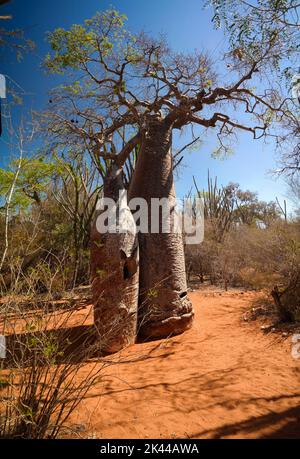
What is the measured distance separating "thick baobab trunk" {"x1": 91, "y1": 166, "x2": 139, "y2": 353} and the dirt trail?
289mm

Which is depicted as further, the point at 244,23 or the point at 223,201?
the point at 223,201

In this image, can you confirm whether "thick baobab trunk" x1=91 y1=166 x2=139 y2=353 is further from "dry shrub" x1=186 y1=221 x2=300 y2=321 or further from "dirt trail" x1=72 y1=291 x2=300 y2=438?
"dry shrub" x1=186 y1=221 x2=300 y2=321

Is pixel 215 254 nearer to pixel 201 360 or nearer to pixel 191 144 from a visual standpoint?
pixel 191 144

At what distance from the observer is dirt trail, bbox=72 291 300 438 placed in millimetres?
1954

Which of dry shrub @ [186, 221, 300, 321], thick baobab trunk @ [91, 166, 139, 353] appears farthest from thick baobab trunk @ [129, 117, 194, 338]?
dry shrub @ [186, 221, 300, 321]

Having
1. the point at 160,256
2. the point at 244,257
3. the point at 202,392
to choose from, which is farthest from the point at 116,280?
the point at 244,257

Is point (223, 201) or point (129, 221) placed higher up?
point (223, 201)

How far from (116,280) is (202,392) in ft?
5.56

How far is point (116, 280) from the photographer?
3.68 metres

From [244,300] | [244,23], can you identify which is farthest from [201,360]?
[244,23]

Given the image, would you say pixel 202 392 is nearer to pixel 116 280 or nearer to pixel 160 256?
pixel 116 280

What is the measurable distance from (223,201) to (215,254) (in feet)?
12.7

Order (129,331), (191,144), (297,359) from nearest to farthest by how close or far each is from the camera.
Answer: (297,359) → (129,331) → (191,144)

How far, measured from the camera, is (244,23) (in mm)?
2711
